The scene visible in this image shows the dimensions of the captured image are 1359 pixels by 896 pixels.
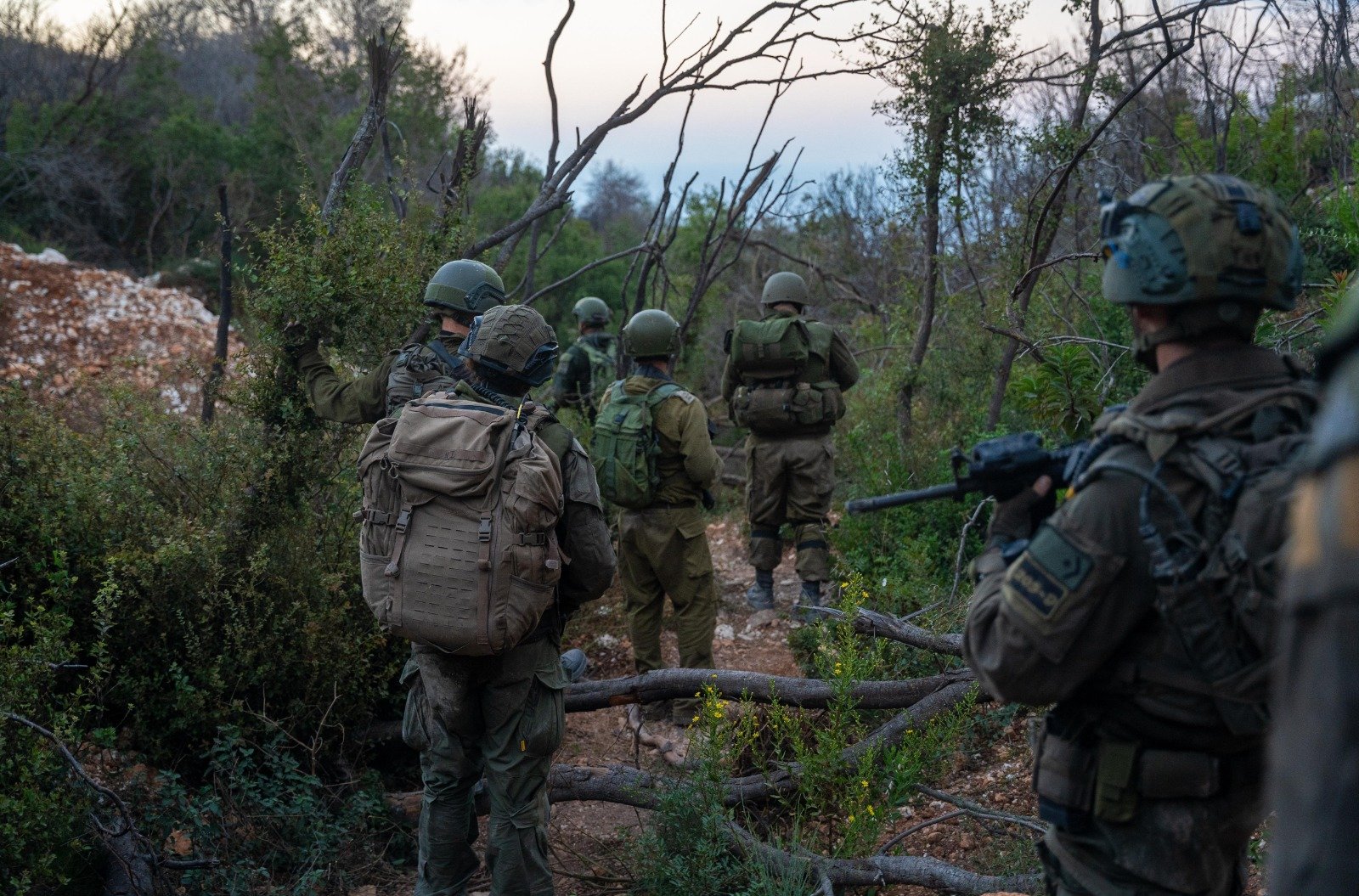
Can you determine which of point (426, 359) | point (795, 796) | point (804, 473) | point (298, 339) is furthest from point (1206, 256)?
point (804, 473)

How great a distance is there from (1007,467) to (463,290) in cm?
263

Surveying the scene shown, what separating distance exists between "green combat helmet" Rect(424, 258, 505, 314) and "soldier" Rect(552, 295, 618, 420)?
3.54 m

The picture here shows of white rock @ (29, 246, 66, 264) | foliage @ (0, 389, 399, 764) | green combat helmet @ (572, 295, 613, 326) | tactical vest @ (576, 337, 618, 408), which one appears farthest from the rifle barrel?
white rock @ (29, 246, 66, 264)

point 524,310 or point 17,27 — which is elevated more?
point 17,27

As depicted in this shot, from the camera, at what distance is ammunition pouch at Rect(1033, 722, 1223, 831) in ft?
6.29

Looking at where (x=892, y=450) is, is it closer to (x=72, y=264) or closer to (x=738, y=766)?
(x=738, y=766)

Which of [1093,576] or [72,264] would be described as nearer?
[1093,576]

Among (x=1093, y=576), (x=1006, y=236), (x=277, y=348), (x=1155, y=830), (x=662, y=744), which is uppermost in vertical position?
(x=1006, y=236)

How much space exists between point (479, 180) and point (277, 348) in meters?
14.9

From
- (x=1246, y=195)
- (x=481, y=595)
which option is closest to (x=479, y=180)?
(x=481, y=595)

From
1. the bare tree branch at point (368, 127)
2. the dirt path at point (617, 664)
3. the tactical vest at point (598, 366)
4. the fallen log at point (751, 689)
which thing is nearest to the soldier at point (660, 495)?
the dirt path at point (617, 664)

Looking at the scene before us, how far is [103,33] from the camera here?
66.9 feet

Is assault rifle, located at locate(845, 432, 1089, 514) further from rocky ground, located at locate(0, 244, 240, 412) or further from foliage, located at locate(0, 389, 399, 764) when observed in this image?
rocky ground, located at locate(0, 244, 240, 412)

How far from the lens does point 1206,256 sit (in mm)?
1954
